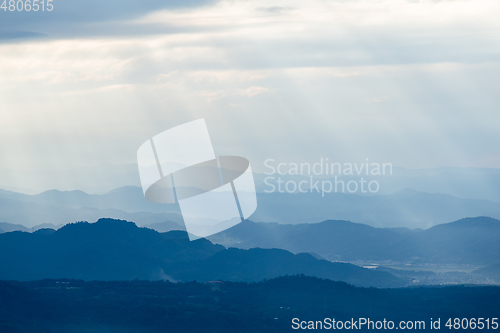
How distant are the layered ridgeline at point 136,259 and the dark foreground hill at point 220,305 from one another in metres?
26.2

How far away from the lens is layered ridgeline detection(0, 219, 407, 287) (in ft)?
428

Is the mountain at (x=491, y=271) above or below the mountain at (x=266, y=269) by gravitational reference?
below

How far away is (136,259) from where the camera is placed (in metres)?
137

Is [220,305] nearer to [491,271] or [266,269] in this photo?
[266,269]

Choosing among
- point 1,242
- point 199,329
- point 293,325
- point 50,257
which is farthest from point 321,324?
point 1,242

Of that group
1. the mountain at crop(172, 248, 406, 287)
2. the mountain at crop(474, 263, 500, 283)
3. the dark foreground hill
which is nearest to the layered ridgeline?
the mountain at crop(172, 248, 406, 287)

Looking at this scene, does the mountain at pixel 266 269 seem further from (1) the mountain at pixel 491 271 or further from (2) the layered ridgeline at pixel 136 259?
(1) the mountain at pixel 491 271

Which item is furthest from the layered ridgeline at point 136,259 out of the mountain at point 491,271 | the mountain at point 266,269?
the mountain at point 491,271

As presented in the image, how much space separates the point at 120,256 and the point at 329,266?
5672 cm

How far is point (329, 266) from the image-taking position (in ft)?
507

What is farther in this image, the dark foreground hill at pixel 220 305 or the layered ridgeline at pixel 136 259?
the layered ridgeline at pixel 136 259

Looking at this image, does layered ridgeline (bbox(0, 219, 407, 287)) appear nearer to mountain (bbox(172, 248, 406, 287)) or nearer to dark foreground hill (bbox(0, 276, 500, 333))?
mountain (bbox(172, 248, 406, 287))

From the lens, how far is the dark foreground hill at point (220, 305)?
8331 centimetres

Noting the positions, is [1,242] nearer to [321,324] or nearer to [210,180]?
[321,324]
